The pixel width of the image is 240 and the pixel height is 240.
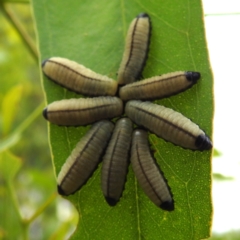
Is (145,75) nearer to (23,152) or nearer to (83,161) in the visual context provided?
(83,161)

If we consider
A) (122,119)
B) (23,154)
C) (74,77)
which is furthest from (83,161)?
(23,154)

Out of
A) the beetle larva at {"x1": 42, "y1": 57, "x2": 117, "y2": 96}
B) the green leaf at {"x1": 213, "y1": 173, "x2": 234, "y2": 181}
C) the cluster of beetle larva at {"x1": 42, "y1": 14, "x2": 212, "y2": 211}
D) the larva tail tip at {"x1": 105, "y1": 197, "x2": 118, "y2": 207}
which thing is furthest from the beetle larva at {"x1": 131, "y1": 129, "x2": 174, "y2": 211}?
the green leaf at {"x1": 213, "y1": 173, "x2": 234, "y2": 181}

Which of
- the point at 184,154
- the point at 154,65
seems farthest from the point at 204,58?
the point at 184,154

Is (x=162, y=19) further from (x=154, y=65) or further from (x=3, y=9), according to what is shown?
(x=3, y=9)

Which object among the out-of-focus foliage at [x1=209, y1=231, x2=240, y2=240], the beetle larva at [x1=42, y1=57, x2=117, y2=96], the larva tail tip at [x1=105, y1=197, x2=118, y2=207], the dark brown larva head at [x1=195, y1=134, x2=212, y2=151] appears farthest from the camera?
the out-of-focus foliage at [x1=209, y1=231, x2=240, y2=240]

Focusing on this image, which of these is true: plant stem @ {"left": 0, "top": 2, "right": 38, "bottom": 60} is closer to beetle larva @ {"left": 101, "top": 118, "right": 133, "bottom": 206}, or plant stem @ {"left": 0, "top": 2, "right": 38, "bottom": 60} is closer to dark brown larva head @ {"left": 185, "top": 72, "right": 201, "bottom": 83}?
beetle larva @ {"left": 101, "top": 118, "right": 133, "bottom": 206}
